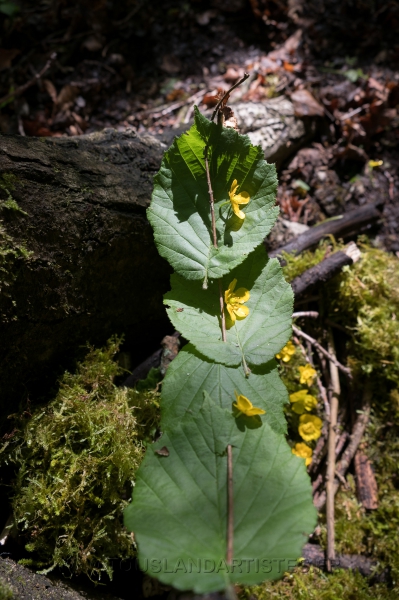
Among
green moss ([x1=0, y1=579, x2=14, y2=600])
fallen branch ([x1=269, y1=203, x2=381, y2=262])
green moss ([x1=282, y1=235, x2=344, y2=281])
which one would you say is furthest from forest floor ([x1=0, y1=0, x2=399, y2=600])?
green moss ([x1=0, y1=579, x2=14, y2=600])

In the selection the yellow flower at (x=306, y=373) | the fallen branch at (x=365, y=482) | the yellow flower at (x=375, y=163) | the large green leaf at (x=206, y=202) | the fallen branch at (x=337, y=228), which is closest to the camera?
the large green leaf at (x=206, y=202)

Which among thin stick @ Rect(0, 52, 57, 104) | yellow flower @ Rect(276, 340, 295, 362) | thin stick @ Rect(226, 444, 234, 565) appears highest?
thin stick @ Rect(0, 52, 57, 104)

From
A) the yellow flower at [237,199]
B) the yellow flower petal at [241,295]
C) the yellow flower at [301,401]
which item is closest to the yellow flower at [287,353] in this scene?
the yellow flower at [301,401]

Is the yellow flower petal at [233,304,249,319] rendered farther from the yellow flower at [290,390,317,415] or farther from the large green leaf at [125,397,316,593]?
the yellow flower at [290,390,317,415]

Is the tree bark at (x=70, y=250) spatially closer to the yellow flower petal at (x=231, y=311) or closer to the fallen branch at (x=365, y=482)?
the yellow flower petal at (x=231, y=311)

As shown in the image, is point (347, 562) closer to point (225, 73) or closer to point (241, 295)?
point (241, 295)
